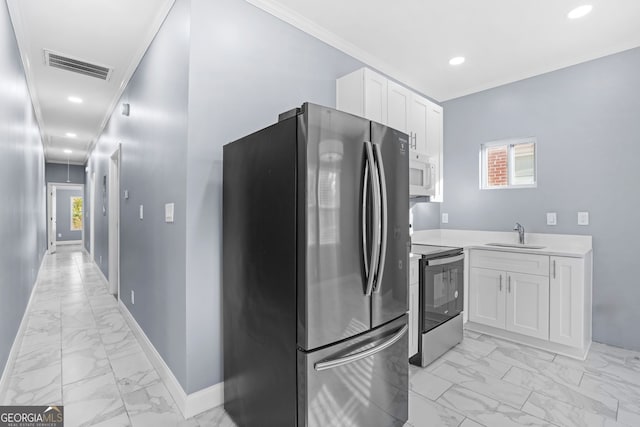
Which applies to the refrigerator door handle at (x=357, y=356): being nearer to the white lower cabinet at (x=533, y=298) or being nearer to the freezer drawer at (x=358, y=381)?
the freezer drawer at (x=358, y=381)

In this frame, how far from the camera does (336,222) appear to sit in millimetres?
1419

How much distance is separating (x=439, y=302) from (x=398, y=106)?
186cm

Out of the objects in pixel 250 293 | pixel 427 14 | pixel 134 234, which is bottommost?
pixel 250 293

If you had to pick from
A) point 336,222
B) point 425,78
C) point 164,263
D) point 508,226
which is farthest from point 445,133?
point 164,263

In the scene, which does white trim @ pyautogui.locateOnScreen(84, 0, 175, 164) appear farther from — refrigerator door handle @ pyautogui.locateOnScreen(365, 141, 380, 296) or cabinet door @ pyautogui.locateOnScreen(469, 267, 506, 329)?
cabinet door @ pyautogui.locateOnScreen(469, 267, 506, 329)

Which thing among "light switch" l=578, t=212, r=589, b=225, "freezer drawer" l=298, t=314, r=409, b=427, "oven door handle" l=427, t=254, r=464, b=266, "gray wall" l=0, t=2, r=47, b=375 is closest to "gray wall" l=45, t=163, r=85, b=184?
"gray wall" l=0, t=2, r=47, b=375

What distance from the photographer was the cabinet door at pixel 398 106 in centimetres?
291

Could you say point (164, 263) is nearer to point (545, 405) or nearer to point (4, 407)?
point (4, 407)

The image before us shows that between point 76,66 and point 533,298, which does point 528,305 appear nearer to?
point 533,298

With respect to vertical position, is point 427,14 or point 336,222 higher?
point 427,14

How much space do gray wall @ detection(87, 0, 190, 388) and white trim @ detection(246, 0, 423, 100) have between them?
633 millimetres

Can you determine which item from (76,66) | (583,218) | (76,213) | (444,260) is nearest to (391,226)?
(444,260)

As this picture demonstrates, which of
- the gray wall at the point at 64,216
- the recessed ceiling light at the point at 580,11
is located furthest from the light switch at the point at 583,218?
the gray wall at the point at 64,216

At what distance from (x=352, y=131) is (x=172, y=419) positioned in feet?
6.50
